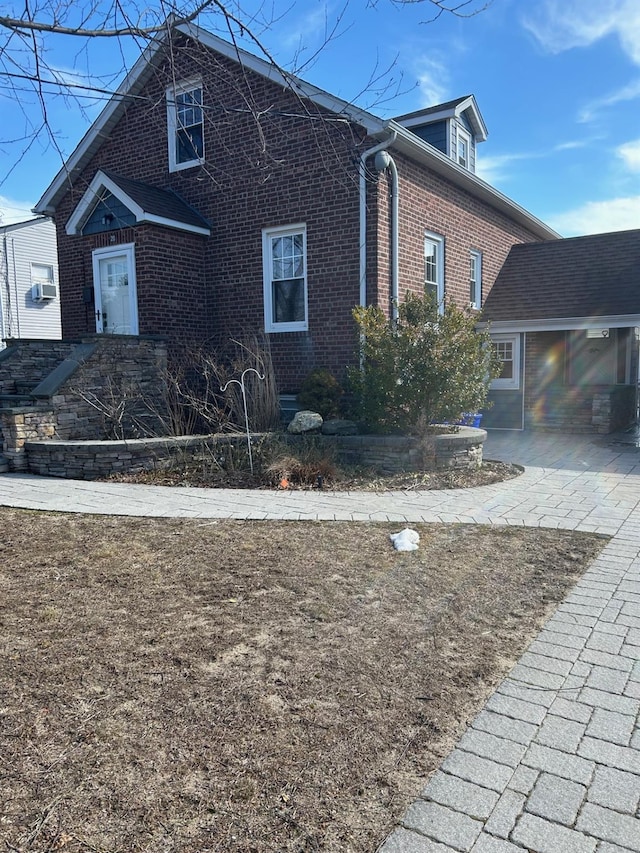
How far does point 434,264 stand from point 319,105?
392cm

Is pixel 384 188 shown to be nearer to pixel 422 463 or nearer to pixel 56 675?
pixel 422 463

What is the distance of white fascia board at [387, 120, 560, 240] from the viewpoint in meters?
10.1

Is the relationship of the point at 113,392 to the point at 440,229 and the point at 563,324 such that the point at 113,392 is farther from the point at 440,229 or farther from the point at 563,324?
the point at 563,324

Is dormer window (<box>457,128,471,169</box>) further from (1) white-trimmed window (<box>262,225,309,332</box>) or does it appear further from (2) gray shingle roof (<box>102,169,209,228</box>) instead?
(2) gray shingle roof (<box>102,169,209,228</box>)

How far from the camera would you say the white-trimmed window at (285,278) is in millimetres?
11281

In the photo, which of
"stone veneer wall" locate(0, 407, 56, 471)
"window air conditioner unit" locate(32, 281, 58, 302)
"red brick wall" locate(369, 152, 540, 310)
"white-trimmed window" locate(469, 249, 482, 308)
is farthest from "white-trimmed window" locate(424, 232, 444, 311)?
"window air conditioner unit" locate(32, 281, 58, 302)

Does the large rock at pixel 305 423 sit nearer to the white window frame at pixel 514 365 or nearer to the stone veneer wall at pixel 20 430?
the stone veneer wall at pixel 20 430

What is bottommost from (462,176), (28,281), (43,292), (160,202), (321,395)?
(321,395)

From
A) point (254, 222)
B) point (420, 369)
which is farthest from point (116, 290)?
point (420, 369)

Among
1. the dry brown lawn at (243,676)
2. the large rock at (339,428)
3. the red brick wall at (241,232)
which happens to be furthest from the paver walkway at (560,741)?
the red brick wall at (241,232)

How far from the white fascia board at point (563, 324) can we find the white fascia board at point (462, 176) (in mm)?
2922

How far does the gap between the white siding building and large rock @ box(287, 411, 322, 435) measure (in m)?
17.7

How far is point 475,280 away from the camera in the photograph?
14422 millimetres

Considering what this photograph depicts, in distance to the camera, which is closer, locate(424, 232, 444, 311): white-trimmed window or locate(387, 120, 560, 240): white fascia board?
locate(387, 120, 560, 240): white fascia board
